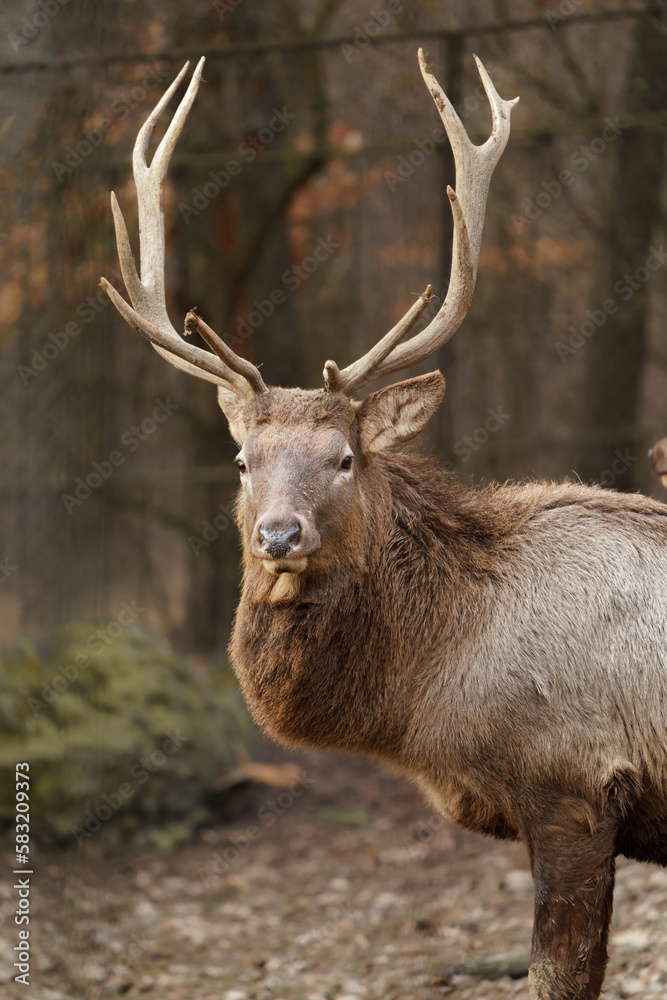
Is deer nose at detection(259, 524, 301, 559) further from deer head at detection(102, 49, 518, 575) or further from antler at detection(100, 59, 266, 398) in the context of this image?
antler at detection(100, 59, 266, 398)

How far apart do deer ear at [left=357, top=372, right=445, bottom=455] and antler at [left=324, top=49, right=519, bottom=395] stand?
0.13m

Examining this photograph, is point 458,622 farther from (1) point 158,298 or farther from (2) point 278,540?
(1) point 158,298

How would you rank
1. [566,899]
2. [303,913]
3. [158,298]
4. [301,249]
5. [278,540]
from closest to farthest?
[278,540] < [566,899] < [158,298] < [303,913] < [301,249]

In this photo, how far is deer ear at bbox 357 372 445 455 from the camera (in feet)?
15.9

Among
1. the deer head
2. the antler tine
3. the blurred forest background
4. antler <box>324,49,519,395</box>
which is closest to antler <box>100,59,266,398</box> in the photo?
the deer head

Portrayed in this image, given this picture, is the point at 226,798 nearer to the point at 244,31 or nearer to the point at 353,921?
the point at 353,921

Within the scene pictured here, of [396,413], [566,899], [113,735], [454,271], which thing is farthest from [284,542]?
[113,735]

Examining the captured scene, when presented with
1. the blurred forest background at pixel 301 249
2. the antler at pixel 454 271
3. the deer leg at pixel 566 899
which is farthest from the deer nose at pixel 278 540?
the blurred forest background at pixel 301 249

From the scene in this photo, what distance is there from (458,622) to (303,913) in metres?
3.47

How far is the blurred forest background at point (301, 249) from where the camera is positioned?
7723 millimetres

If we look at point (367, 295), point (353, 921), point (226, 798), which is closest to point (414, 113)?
point (367, 295)

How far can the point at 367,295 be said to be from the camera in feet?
36.5

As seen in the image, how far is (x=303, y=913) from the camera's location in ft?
23.7

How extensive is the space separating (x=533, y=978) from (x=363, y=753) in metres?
1.22
